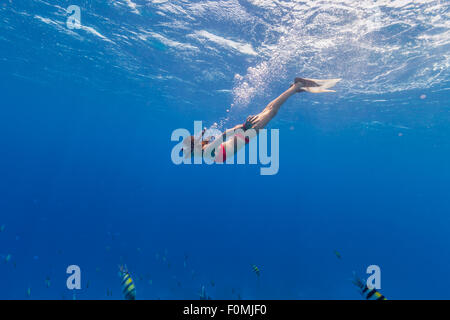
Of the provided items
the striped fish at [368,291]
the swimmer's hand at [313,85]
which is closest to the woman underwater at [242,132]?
the swimmer's hand at [313,85]

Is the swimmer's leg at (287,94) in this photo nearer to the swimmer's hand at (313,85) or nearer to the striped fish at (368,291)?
the swimmer's hand at (313,85)

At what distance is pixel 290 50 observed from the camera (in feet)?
55.3

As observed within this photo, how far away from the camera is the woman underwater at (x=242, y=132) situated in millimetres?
6484

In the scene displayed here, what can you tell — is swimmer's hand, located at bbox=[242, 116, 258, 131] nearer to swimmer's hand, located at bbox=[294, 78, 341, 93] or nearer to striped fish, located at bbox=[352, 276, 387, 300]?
swimmer's hand, located at bbox=[294, 78, 341, 93]

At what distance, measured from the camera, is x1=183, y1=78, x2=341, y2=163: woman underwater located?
21.3ft

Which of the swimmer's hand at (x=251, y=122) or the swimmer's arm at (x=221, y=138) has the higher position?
the swimmer's hand at (x=251, y=122)

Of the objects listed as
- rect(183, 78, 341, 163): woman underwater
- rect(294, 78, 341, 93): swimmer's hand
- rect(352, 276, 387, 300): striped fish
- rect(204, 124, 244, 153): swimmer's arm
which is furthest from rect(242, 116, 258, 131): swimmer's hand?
rect(352, 276, 387, 300): striped fish

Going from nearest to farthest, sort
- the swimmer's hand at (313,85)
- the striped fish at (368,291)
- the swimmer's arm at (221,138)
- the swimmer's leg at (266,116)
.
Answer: the striped fish at (368,291)
the swimmer's leg at (266,116)
the swimmer's hand at (313,85)
the swimmer's arm at (221,138)

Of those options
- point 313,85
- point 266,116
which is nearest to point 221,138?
point 266,116

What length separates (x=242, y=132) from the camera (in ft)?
21.9

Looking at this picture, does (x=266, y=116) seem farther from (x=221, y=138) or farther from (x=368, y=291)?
(x=368, y=291)

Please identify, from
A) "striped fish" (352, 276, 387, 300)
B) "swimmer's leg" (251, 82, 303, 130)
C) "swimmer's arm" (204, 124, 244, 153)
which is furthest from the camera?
"swimmer's arm" (204, 124, 244, 153)
